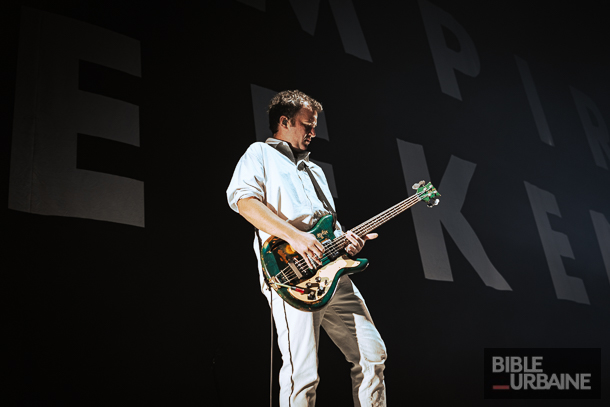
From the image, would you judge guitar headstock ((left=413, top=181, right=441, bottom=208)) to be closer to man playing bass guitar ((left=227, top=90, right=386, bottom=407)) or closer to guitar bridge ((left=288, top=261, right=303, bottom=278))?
man playing bass guitar ((left=227, top=90, right=386, bottom=407))

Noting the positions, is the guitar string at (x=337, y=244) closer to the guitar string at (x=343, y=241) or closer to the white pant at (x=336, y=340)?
the guitar string at (x=343, y=241)

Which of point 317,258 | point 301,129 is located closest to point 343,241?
point 317,258

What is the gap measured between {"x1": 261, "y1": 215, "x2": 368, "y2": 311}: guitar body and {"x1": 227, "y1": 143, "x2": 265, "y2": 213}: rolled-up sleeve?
0.64ft

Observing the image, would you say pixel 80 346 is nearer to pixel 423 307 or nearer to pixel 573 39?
pixel 423 307

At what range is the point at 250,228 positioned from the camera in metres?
2.43

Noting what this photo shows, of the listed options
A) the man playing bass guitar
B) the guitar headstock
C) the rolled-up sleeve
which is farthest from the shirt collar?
the guitar headstock

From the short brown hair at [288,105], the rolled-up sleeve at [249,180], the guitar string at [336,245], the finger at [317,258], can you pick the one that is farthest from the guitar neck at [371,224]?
the short brown hair at [288,105]

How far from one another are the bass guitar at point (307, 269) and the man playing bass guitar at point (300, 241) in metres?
0.03

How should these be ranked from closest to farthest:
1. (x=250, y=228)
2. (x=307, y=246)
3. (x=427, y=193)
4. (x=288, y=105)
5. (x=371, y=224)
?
(x=307, y=246), (x=371, y=224), (x=288, y=105), (x=427, y=193), (x=250, y=228)

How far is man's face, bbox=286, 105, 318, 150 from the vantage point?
202cm

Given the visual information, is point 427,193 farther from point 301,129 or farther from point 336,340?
point 336,340

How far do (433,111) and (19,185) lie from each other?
9.41 feet

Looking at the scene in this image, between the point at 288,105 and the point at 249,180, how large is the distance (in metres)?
0.45

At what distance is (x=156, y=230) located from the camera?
7.09 ft
